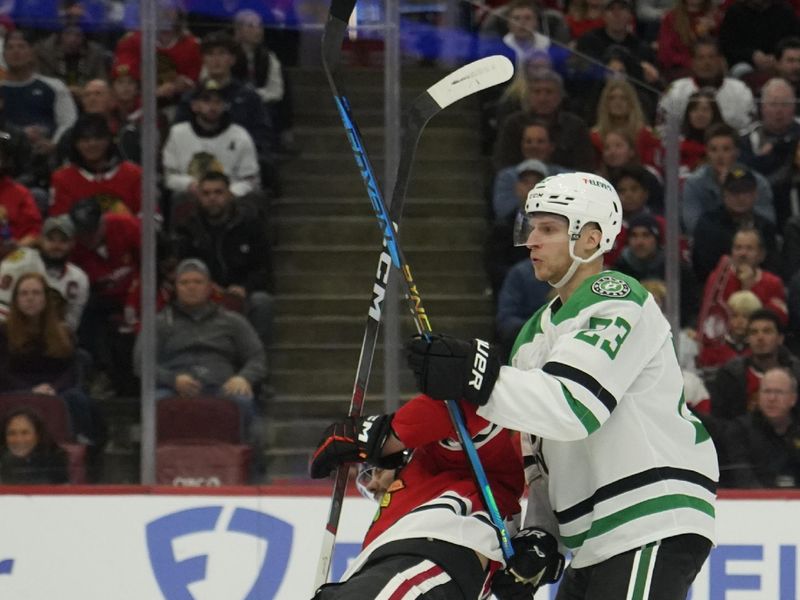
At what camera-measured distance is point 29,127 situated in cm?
543

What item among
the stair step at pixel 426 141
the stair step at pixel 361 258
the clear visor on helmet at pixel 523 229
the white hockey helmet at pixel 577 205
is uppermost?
the stair step at pixel 426 141

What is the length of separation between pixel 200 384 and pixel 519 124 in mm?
1331

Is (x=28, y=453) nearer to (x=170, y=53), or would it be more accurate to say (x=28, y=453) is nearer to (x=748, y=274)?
(x=170, y=53)

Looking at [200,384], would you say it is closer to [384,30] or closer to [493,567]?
[384,30]

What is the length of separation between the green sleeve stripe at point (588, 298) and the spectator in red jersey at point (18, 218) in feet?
8.49

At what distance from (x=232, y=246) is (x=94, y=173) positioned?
1.74 feet

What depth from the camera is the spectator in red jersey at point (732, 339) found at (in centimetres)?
523

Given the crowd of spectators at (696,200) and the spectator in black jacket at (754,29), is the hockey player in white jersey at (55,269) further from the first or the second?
the spectator in black jacket at (754,29)

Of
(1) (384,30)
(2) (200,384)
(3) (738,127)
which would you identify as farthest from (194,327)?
(3) (738,127)

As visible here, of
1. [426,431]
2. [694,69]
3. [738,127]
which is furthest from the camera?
[694,69]

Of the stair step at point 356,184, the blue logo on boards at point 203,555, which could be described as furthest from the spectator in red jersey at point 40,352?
the stair step at point 356,184

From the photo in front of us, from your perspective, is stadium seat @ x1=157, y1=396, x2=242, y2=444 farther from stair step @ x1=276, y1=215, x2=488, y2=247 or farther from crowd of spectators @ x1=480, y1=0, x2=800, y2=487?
crowd of spectators @ x1=480, y1=0, x2=800, y2=487

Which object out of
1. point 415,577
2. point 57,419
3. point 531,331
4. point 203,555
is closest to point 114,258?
point 57,419

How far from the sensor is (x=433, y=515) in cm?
315
